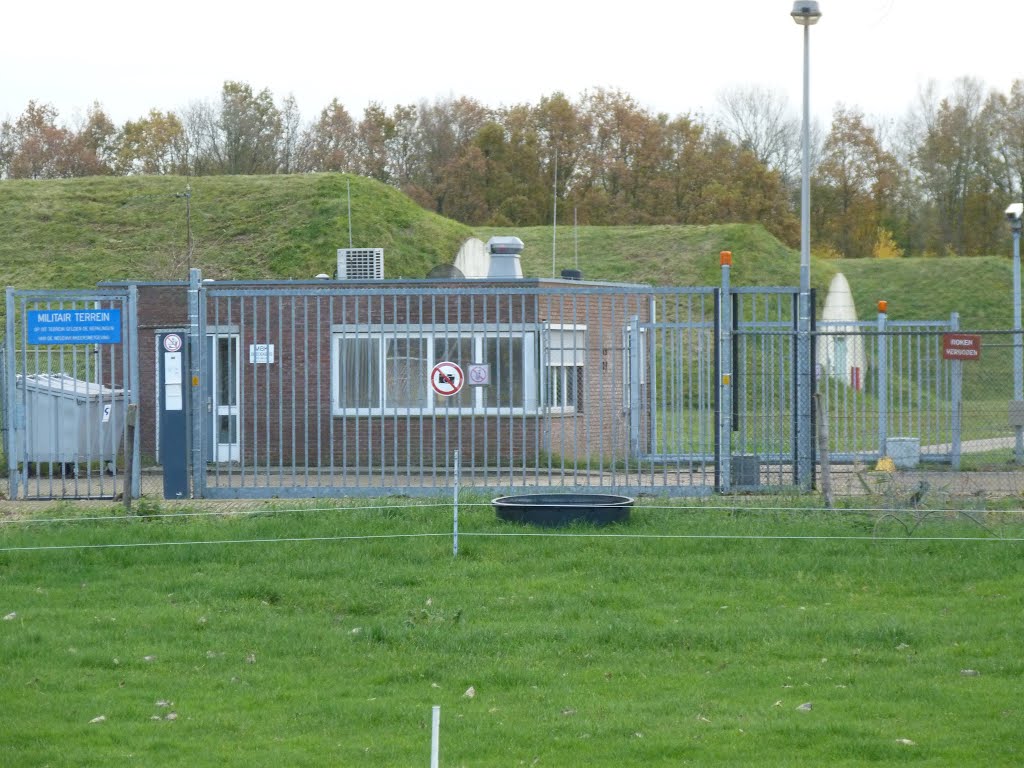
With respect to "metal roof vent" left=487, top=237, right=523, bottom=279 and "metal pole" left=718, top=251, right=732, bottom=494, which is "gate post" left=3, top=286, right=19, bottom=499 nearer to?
"metal pole" left=718, top=251, right=732, bottom=494

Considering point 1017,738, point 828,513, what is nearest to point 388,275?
point 828,513

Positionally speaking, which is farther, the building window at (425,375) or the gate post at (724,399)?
the building window at (425,375)

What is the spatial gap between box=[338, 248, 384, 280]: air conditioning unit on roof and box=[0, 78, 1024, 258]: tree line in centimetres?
3608

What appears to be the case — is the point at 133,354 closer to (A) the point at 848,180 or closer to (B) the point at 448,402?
(B) the point at 448,402

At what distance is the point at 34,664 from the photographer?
27.9 feet

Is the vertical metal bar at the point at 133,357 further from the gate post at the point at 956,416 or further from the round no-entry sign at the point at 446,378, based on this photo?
the gate post at the point at 956,416

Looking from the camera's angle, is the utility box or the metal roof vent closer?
the utility box

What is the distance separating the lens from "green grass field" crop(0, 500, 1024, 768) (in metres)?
6.89

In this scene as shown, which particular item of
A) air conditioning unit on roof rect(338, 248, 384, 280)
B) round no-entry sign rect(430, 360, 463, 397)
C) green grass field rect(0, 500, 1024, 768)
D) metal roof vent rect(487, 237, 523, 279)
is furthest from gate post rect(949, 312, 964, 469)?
air conditioning unit on roof rect(338, 248, 384, 280)

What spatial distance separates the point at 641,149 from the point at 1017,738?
57951 millimetres

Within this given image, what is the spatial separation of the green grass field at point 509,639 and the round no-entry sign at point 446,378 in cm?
159

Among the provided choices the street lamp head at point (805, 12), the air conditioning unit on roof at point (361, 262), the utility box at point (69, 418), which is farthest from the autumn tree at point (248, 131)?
the street lamp head at point (805, 12)

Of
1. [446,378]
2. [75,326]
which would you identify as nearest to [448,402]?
[446,378]

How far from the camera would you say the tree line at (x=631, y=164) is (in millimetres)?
61812
